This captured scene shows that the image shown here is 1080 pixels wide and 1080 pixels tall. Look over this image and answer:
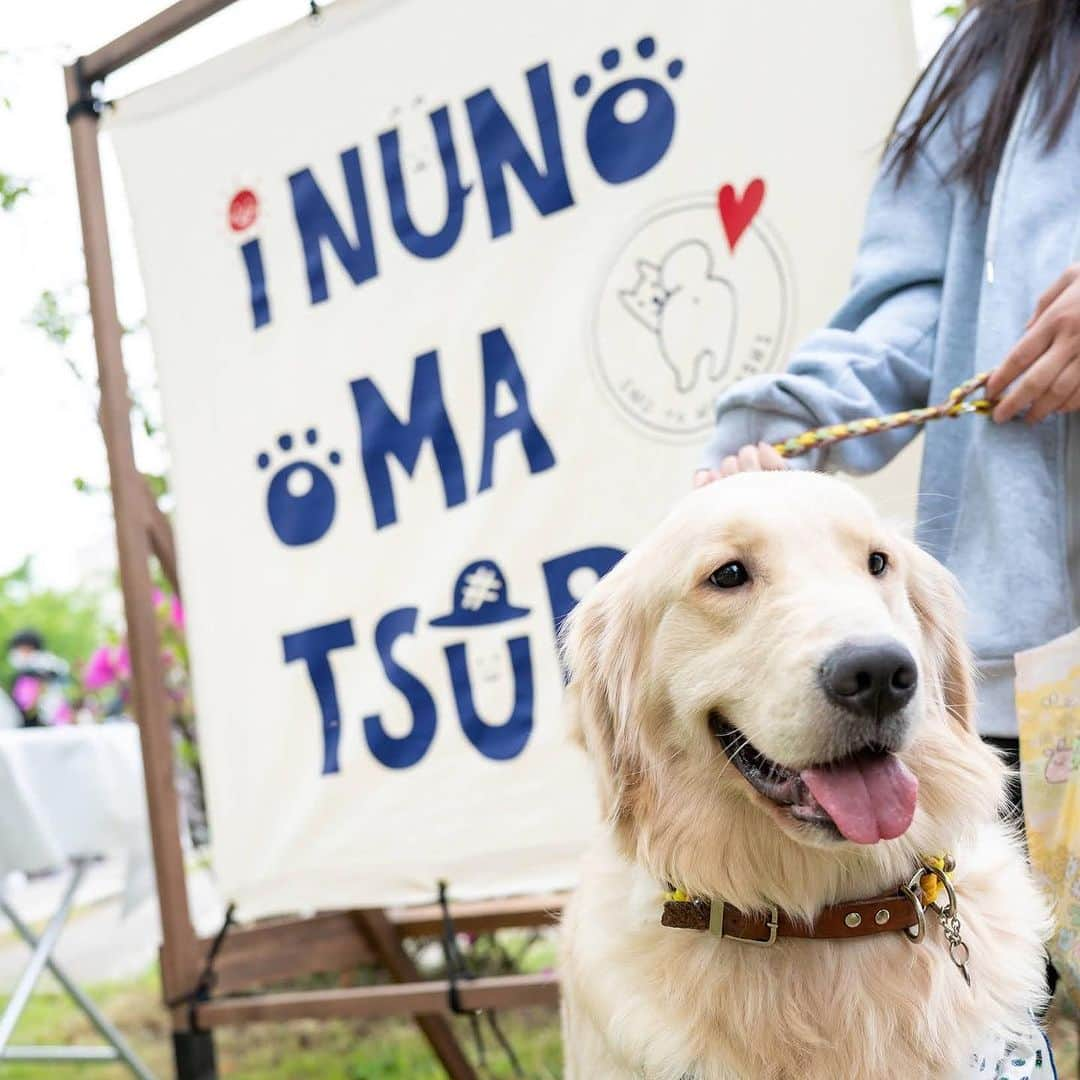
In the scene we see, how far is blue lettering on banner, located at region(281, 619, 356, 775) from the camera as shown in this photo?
2.87 m

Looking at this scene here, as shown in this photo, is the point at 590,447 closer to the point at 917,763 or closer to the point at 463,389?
the point at 463,389

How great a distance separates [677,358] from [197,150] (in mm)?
1423

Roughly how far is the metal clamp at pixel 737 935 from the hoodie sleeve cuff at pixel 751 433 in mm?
629

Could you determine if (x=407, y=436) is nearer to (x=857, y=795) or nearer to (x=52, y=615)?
(x=857, y=795)

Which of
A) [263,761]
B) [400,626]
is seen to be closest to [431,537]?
[400,626]

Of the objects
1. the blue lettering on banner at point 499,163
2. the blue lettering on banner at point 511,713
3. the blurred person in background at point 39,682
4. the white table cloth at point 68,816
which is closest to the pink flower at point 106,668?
the blurred person in background at point 39,682

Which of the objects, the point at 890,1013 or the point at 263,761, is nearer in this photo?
the point at 890,1013

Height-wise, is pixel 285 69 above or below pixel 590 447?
above

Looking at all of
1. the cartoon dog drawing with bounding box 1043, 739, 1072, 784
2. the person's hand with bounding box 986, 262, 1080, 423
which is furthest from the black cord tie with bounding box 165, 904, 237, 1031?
the person's hand with bounding box 986, 262, 1080, 423

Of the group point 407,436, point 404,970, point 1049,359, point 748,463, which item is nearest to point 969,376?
point 1049,359

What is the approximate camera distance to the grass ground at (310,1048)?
154 inches

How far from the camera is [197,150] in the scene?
307cm

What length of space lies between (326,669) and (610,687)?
1395mm

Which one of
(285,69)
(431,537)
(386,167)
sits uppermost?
(285,69)
